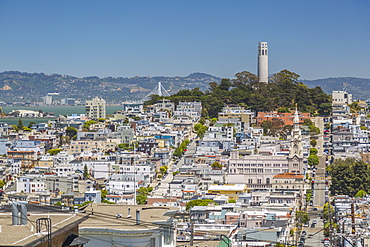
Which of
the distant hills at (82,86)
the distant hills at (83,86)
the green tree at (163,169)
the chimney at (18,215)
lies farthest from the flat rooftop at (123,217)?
the distant hills at (83,86)

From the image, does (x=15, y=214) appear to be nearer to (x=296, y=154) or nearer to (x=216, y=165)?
(x=216, y=165)

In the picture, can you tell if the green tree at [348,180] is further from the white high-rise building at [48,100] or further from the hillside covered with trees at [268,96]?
the white high-rise building at [48,100]

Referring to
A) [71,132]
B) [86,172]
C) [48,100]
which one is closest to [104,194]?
[86,172]

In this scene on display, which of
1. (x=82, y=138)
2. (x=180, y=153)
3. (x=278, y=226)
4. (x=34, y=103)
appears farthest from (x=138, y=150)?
(x=34, y=103)

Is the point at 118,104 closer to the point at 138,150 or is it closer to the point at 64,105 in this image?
the point at 64,105

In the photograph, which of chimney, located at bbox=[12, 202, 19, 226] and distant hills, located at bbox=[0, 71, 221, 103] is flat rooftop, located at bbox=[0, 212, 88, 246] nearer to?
chimney, located at bbox=[12, 202, 19, 226]

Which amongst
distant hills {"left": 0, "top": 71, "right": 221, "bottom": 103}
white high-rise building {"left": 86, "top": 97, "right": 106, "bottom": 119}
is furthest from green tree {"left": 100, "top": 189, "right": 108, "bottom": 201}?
distant hills {"left": 0, "top": 71, "right": 221, "bottom": 103}
